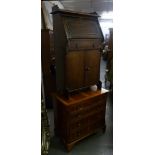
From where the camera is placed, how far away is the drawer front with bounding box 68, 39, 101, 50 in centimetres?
201

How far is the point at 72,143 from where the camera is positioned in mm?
2152

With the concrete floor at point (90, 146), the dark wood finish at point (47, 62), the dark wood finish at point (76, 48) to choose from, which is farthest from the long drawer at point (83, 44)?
the concrete floor at point (90, 146)

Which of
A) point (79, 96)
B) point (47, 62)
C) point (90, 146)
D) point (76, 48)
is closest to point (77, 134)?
point (90, 146)

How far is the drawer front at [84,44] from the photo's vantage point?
2012 millimetres

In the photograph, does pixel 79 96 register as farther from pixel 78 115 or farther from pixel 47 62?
pixel 47 62

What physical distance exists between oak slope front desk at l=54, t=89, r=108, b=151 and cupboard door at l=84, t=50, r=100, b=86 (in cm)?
15

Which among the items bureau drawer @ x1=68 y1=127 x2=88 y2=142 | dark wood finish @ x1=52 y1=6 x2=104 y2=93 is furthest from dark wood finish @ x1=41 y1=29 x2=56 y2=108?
bureau drawer @ x1=68 y1=127 x2=88 y2=142

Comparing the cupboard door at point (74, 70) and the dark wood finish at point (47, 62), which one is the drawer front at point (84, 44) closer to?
the cupboard door at point (74, 70)

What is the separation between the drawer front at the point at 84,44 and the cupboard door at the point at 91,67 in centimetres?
8

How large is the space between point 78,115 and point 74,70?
0.53 m

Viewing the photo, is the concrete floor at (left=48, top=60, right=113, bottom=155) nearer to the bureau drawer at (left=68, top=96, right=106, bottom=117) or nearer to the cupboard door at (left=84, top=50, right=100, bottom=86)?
the bureau drawer at (left=68, top=96, right=106, bottom=117)

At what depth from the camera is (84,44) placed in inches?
83.9
